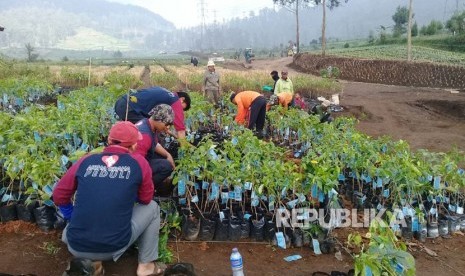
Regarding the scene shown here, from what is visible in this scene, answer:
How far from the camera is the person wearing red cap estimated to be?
8.36ft

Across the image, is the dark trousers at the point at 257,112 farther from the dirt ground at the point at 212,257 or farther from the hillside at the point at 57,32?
the hillside at the point at 57,32

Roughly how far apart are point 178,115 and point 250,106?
2313 millimetres

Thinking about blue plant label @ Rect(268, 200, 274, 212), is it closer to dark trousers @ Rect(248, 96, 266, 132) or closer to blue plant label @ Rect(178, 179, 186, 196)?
blue plant label @ Rect(178, 179, 186, 196)

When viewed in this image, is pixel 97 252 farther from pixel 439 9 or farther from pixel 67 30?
pixel 67 30

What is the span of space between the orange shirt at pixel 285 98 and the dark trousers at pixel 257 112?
4.30ft

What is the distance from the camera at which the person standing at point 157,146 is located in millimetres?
3568

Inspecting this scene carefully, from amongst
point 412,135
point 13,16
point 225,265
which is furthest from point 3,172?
point 13,16

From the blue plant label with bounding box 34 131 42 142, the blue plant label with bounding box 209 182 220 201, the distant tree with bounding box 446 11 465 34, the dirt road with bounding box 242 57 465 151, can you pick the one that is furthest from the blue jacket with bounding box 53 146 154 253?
the distant tree with bounding box 446 11 465 34

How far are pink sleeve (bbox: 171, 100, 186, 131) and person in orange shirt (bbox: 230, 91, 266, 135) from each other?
2.16 m

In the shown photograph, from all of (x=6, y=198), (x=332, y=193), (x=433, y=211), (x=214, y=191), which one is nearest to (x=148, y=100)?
(x=214, y=191)

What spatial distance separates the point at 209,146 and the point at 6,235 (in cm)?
198

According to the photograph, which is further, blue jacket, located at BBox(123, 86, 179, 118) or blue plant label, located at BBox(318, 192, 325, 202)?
blue jacket, located at BBox(123, 86, 179, 118)

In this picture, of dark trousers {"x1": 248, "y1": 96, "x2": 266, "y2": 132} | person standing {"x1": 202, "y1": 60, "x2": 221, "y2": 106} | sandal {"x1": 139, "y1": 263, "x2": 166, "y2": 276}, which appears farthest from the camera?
person standing {"x1": 202, "y1": 60, "x2": 221, "y2": 106}

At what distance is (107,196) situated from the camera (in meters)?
2.54
